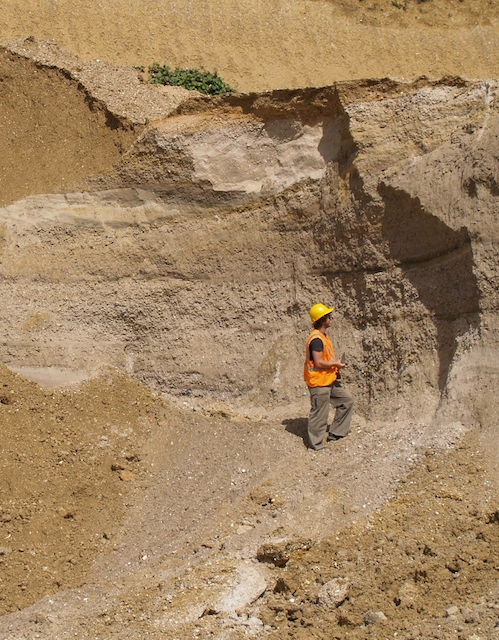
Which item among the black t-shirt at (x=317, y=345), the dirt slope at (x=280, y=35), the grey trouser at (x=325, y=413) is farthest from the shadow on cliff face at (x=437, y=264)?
the dirt slope at (x=280, y=35)

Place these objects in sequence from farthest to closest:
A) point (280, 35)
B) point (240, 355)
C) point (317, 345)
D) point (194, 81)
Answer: point (280, 35) → point (194, 81) → point (240, 355) → point (317, 345)

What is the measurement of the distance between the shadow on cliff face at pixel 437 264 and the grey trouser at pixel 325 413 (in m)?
0.88

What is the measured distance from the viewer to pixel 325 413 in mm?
7605

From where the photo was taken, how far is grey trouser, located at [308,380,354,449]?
761 centimetres

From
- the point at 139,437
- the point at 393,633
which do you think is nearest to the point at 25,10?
the point at 139,437

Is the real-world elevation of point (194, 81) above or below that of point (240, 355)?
above

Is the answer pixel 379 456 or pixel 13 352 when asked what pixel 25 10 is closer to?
pixel 13 352

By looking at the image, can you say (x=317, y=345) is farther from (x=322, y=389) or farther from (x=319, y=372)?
(x=322, y=389)

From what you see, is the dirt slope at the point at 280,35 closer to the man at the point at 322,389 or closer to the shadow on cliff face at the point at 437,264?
the shadow on cliff face at the point at 437,264

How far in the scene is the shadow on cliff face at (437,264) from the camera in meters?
7.29

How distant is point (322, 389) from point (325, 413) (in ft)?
0.71

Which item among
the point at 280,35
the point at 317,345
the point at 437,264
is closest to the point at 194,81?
the point at 280,35

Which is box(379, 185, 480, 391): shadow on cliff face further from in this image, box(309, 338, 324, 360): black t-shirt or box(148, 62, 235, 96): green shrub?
box(148, 62, 235, 96): green shrub

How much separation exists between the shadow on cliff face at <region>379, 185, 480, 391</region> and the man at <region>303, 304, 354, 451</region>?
2.90 ft
